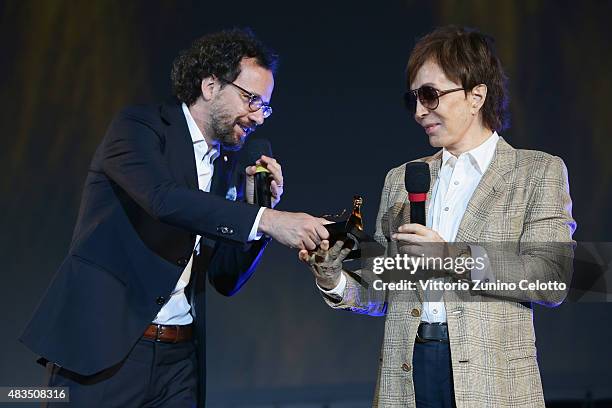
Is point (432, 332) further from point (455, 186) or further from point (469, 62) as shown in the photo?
point (469, 62)

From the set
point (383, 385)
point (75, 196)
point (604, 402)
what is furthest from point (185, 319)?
point (604, 402)

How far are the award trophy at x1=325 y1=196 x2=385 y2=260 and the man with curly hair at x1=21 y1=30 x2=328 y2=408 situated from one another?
2.0 inches

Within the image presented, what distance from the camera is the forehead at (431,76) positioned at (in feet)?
6.44

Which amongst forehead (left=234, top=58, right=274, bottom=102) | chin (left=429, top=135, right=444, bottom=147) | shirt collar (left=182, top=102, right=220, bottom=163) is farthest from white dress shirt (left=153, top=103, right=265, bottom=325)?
chin (left=429, top=135, right=444, bottom=147)

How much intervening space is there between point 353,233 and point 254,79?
81cm

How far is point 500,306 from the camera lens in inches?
69.4

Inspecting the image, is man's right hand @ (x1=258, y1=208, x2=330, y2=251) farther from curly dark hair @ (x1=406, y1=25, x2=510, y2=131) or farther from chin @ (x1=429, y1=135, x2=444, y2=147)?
curly dark hair @ (x1=406, y1=25, x2=510, y2=131)

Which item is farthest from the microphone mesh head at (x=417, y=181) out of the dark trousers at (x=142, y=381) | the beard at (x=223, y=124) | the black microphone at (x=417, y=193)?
the dark trousers at (x=142, y=381)

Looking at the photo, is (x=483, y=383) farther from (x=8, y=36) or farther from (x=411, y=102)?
(x=8, y=36)

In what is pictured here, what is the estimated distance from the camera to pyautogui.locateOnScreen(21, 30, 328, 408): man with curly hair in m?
1.89

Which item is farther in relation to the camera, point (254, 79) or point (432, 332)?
point (254, 79)

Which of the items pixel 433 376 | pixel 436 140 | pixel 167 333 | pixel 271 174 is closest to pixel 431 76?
pixel 436 140

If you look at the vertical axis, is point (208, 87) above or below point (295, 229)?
above

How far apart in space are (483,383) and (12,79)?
3501 mm
